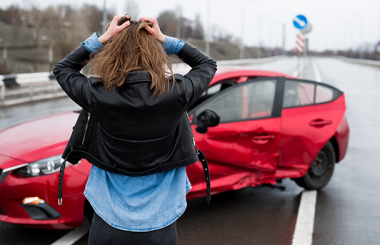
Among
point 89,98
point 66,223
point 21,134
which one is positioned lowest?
point 66,223

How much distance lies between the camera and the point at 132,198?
1.74m

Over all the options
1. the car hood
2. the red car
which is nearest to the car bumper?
the red car

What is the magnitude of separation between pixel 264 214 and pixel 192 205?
79cm

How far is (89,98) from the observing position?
1.62m

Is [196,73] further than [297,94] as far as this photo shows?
No

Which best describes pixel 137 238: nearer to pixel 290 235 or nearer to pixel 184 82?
pixel 184 82

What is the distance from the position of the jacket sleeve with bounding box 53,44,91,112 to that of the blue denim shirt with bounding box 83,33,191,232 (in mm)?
55

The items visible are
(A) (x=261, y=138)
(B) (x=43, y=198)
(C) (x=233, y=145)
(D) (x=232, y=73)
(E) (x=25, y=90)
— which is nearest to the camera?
(B) (x=43, y=198)

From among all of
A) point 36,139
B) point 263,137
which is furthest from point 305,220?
point 36,139

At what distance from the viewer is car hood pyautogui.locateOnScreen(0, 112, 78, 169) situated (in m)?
3.35

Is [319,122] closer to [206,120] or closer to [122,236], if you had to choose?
[206,120]

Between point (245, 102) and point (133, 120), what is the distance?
283 centimetres

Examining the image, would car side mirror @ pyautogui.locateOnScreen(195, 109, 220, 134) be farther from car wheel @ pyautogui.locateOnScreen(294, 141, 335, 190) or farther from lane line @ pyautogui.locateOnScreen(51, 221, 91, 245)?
car wheel @ pyautogui.locateOnScreen(294, 141, 335, 190)

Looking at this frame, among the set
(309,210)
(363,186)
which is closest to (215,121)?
(309,210)
